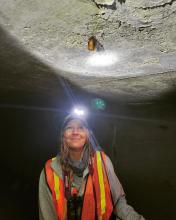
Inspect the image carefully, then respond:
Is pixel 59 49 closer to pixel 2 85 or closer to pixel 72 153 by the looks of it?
pixel 72 153

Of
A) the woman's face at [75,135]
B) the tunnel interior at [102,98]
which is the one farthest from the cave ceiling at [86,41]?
the woman's face at [75,135]

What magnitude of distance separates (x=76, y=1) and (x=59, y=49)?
2.02ft

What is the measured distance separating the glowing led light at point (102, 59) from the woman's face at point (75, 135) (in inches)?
24.8

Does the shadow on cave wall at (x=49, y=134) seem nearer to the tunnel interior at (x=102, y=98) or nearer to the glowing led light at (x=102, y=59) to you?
the tunnel interior at (x=102, y=98)

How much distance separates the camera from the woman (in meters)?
2.51

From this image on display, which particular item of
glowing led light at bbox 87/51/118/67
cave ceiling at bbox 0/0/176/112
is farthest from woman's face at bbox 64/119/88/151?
glowing led light at bbox 87/51/118/67

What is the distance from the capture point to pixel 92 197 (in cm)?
253

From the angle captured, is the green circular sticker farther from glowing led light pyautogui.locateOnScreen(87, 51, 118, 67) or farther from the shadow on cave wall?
glowing led light pyautogui.locateOnScreen(87, 51, 118, 67)

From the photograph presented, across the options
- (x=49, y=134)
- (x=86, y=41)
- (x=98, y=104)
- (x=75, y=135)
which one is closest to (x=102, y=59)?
(x=86, y=41)

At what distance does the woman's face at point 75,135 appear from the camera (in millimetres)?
2633

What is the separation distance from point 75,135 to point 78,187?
470 millimetres

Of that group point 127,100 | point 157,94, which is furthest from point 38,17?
point 127,100

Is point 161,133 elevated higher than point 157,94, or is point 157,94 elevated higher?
point 157,94

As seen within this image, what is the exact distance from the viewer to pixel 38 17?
160cm
